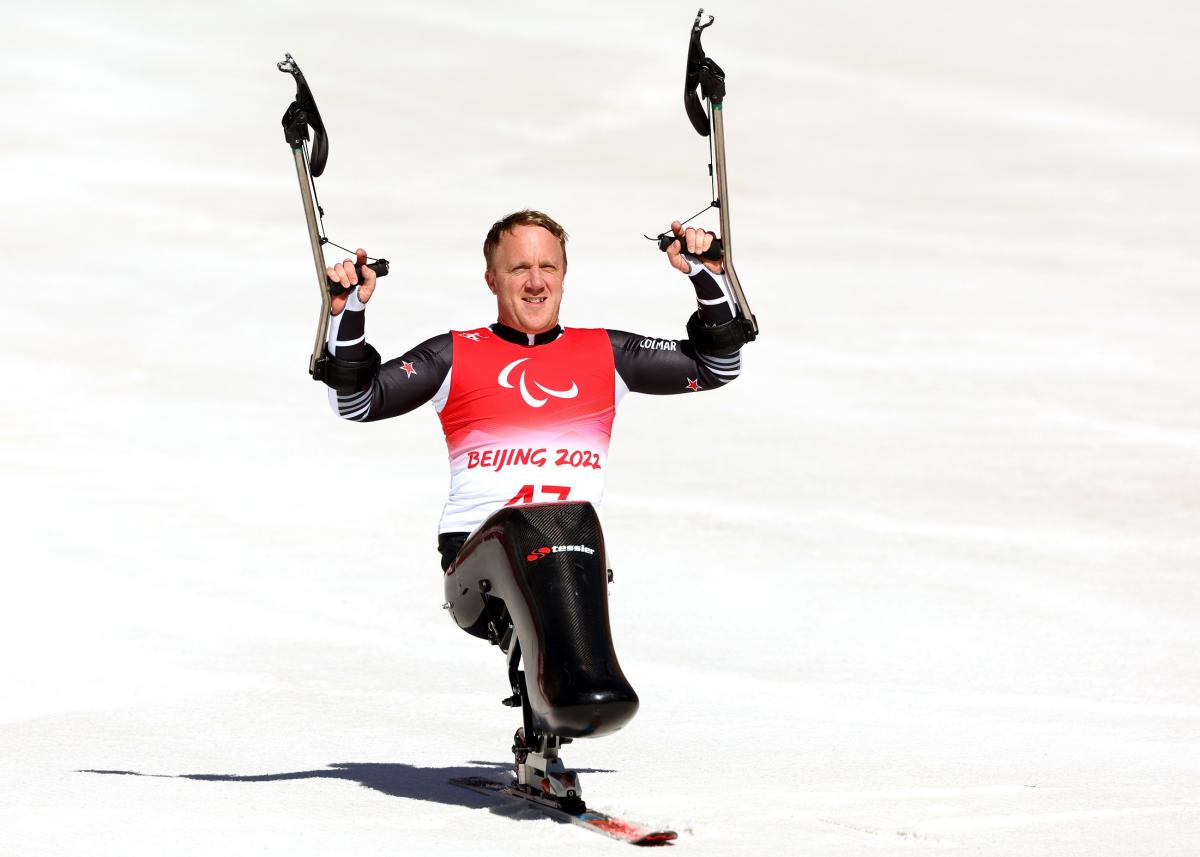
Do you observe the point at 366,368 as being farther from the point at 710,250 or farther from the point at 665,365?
the point at 710,250

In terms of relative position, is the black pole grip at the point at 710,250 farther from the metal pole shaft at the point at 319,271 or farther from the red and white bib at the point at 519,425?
the metal pole shaft at the point at 319,271

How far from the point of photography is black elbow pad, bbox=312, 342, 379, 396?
631 cm

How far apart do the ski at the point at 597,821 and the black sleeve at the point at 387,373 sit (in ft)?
4.02

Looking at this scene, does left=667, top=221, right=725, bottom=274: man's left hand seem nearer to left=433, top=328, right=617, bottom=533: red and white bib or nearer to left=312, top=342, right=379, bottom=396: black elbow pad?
left=433, top=328, right=617, bottom=533: red and white bib

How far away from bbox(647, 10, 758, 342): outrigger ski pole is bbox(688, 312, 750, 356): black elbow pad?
2 cm

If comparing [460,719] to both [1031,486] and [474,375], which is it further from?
[1031,486]

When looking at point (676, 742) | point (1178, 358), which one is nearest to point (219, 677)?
point (676, 742)

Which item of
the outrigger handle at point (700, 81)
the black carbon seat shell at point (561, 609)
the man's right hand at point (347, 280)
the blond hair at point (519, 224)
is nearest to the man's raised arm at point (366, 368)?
the man's right hand at point (347, 280)

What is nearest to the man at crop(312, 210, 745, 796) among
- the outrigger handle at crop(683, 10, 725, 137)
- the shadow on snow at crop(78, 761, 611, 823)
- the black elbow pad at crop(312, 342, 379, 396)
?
the black elbow pad at crop(312, 342, 379, 396)

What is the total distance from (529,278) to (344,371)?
27.1 inches

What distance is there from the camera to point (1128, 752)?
7539 mm

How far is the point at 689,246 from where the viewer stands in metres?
6.57

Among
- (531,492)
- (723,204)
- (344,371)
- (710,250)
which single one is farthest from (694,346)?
(344,371)

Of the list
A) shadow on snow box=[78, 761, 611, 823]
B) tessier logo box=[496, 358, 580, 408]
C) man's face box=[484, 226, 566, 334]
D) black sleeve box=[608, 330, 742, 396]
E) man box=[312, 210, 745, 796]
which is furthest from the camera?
black sleeve box=[608, 330, 742, 396]
